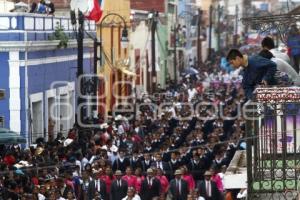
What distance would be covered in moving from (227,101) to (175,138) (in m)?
13.9

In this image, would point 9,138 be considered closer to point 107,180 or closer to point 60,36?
point 107,180

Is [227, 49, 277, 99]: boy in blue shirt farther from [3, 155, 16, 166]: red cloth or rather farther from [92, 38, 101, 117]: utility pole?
[92, 38, 101, 117]: utility pole

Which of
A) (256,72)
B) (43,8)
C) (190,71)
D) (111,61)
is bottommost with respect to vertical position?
(190,71)

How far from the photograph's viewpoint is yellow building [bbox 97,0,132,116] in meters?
42.6

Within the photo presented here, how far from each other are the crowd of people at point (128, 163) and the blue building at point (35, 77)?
1.25 metres

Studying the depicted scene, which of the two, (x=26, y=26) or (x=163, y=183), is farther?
(x=26, y=26)

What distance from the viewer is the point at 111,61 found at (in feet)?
147

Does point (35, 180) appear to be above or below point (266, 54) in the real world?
below

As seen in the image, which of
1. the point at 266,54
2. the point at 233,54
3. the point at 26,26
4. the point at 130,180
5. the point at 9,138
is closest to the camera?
the point at 233,54

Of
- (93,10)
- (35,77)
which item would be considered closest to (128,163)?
(35,77)

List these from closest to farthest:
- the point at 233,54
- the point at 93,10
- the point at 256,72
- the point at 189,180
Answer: the point at 233,54, the point at 256,72, the point at 189,180, the point at 93,10

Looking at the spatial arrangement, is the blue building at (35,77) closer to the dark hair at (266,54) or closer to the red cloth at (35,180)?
the red cloth at (35,180)

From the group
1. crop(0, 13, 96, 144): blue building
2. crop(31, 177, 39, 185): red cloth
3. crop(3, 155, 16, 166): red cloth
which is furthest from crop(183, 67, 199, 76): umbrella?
crop(31, 177, 39, 185): red cloth

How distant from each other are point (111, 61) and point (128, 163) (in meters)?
21.4
